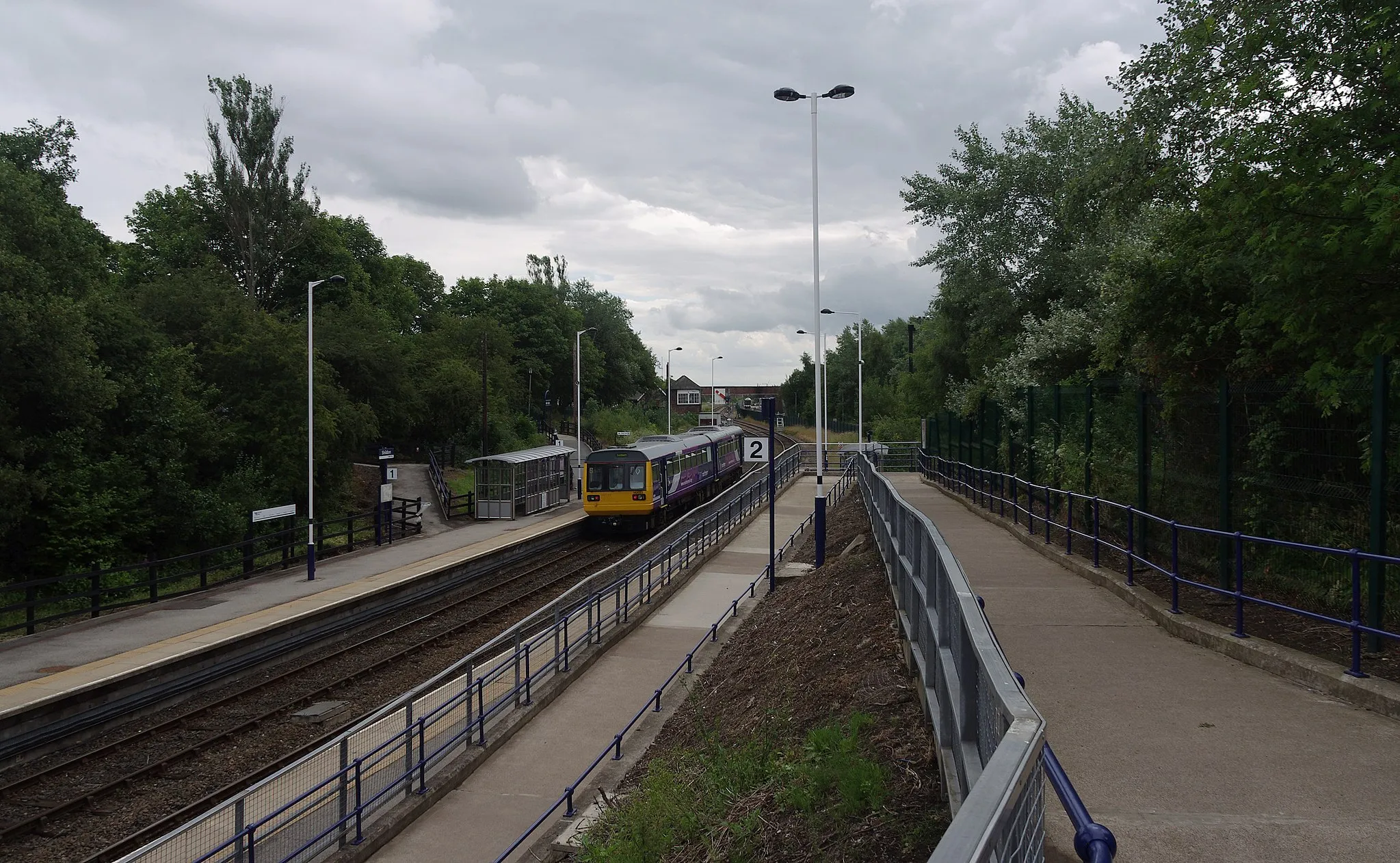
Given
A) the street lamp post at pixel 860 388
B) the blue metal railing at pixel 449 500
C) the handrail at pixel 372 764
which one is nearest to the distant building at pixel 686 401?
the street lamp post at pixel 860 388

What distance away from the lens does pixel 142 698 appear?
594 inches

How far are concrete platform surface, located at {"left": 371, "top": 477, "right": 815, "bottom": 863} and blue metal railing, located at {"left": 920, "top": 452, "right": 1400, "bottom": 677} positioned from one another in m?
6.08

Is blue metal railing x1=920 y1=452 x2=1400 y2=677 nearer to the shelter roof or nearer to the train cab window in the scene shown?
the train cab window

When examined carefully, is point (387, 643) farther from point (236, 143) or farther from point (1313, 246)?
point (236, 143)

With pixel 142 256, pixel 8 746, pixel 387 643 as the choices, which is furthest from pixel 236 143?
pixel 8 746

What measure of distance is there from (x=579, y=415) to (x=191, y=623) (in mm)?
27908

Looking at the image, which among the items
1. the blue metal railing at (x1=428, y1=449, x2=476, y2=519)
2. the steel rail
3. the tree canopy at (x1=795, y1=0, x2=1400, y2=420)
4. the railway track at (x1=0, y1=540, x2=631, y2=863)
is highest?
the tree canopy at (x1=795, y1=0, x2=1400, y2=420)

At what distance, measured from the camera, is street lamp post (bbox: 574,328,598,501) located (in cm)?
4203

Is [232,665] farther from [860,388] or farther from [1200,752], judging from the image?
[860,388]

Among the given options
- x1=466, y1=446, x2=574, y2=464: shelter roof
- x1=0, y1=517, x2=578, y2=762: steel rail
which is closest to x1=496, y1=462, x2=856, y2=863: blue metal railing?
x1=0, y1=517, x2=578, y2=762: steel rail

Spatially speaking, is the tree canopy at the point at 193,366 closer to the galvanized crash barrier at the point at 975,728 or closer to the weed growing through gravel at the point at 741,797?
the weed growing through gravel at the point at 741,797

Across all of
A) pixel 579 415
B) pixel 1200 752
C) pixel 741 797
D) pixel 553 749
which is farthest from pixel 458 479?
pixel 1200 752

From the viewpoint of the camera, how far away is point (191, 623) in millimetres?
19109

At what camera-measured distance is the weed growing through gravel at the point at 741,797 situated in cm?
555
